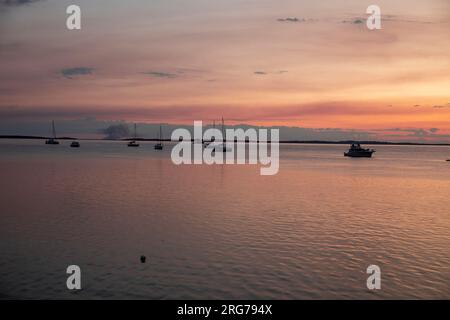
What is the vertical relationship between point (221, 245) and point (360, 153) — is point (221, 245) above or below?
below

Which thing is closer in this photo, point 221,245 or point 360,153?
point 221,245

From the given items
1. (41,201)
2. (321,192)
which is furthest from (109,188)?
(321,192)

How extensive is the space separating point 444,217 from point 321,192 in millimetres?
15236

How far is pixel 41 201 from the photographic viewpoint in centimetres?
3500

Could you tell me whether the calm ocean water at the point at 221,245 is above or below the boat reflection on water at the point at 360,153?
below

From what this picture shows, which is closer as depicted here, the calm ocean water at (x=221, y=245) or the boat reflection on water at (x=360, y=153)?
the calm ocean water at (x=221, y=245)

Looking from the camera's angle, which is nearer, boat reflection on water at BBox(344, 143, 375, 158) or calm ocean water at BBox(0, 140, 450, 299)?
calm ocean water at BBox(0, 140, 450, 299)

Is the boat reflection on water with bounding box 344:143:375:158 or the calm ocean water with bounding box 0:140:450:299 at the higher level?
the boat reflection on water with bounding box 344:143:375:158
